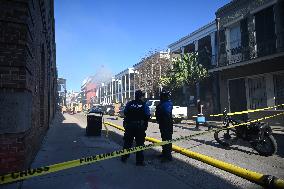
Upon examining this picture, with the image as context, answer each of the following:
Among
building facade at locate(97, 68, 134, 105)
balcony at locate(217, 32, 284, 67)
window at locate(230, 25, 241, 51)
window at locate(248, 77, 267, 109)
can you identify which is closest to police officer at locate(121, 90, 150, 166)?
balcony at locate(217, 32, 284, 67)

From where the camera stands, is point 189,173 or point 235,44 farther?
point 235,44

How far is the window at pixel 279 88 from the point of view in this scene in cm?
1833

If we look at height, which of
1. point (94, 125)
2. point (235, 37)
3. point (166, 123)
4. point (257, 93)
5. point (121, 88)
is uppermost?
point (235, 37)

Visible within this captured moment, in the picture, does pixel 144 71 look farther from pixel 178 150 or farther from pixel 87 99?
pixel 87 99

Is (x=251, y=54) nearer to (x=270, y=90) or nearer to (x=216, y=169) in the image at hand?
(x=270, y=90)

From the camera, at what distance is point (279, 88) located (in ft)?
Answer: 60.8

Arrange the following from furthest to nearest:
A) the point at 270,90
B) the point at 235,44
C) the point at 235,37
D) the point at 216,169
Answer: the point at 235,37 < the point at 235,44 < the point at 270,90 < the point at 216,169

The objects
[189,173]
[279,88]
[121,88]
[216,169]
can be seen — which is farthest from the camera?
[121,88]

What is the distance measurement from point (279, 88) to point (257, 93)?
197 cm

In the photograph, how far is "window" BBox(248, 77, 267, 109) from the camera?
19750mm

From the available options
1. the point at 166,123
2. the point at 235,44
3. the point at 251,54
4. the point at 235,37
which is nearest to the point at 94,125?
the point at 166,123

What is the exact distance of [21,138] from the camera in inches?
203

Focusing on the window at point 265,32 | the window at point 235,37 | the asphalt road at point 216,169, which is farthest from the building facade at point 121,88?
the asphalt road at point 216,169

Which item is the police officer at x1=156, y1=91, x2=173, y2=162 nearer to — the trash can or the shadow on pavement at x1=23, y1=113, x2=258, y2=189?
the shadow on pavement at x1=23, y1=113, x2=258, y2=189
